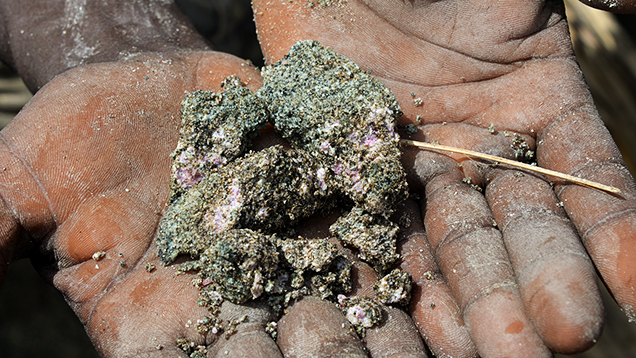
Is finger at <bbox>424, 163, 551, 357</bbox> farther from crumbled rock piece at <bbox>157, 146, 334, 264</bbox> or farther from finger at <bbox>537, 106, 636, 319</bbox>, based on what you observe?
crumbled rock piece at <bbox>157, 146, 334, 264</bbox>

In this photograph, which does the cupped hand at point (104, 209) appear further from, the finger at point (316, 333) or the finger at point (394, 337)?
the finger at point (394, 337)

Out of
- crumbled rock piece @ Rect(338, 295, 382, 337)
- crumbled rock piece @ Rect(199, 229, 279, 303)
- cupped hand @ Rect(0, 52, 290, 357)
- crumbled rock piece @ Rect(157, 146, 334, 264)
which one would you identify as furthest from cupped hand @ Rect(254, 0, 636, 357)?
cupped hand @ Rect(0, 52, 290, 357)

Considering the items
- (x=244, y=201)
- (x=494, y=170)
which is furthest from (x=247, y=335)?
(x=494, y=170)

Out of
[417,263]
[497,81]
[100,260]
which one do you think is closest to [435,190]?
[417,263]

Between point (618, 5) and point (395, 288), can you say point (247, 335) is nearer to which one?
point (395, 288)

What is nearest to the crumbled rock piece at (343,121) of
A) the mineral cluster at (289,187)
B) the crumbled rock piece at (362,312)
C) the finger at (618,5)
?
the mineral cluster at (289,187)

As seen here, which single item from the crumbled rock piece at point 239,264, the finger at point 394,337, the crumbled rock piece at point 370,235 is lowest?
the finger at point 394,337
